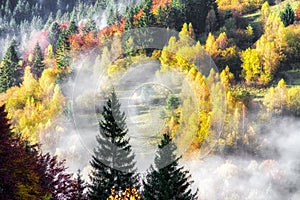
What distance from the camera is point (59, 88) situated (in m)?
151

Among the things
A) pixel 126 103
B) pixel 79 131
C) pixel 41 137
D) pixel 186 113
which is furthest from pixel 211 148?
pixel 41 137

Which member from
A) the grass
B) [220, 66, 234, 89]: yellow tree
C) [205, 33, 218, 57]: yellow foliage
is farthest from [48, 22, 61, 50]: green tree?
[220, 66, 234, 89]: yellow tree

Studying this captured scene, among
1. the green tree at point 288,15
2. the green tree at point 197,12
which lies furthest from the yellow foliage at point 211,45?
the green tree at point 288,15

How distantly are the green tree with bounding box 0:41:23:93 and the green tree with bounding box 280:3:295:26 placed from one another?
65342mm

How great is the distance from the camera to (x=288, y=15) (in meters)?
142

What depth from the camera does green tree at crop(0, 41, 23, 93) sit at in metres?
164

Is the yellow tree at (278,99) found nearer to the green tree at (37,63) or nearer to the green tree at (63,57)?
the green tree at (63,57)

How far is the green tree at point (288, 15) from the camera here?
14038 cm

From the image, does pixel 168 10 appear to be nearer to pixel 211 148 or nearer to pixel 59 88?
pixel 59 88

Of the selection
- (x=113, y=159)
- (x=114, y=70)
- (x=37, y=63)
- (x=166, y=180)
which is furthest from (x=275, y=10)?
(x=166, y=180)

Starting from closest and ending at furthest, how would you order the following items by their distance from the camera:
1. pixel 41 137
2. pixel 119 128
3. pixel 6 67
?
pixel 119 128 → pixel 41 137 → pixel 6 67

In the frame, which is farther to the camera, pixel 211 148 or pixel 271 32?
pixel 271 32

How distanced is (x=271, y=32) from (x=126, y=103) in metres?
39.4

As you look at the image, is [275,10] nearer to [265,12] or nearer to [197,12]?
[265,12]
